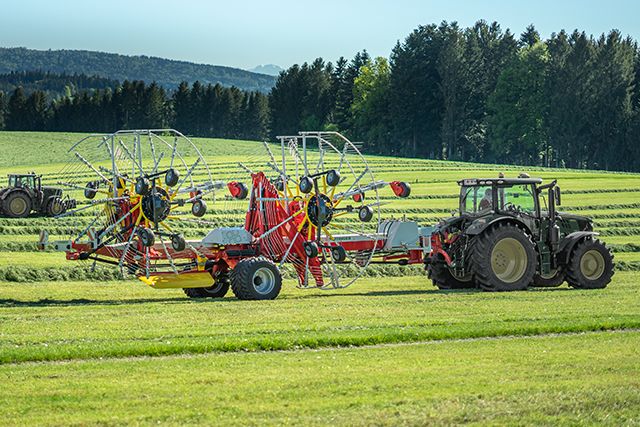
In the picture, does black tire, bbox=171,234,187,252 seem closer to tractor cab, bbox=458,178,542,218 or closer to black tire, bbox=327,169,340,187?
black tire, bbox=327,169,340,187

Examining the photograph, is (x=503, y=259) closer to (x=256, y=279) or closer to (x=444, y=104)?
(x=256, y=279)

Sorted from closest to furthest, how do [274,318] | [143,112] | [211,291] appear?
[274,318] < [211,291] < [143,112]

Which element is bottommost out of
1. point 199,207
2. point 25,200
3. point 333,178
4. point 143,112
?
point 25,200

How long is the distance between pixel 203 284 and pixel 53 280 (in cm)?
599

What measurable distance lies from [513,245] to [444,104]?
347 ft

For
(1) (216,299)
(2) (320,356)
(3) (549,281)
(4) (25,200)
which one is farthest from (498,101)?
(2) (320,356)

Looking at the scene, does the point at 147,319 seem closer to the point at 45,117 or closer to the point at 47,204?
the point at 47,204

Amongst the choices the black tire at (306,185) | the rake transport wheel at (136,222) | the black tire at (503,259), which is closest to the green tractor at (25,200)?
the rake transport wheel at (136,222)

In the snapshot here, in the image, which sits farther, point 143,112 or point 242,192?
point 143,112

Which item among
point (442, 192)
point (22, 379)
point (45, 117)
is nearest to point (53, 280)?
point (22, 379)

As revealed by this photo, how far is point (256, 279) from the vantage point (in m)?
24.3

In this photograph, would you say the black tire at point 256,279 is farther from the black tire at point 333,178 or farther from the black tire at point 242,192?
the black tire at point 242,192

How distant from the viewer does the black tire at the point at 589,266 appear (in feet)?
86.2

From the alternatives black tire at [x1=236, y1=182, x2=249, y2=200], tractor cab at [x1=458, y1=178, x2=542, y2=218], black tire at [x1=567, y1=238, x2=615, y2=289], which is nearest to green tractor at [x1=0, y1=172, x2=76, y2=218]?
black tire at [x1=236, y1=182, x2=249, y2=200]
